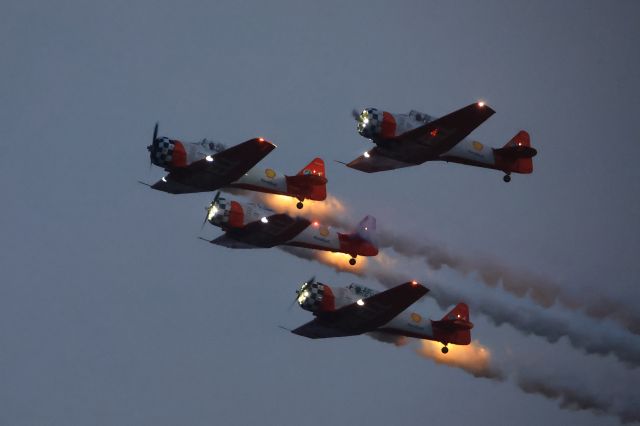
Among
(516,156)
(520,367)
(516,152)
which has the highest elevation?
(516,152)

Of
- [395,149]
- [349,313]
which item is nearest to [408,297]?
[349,313]

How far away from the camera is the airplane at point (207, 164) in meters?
66.2

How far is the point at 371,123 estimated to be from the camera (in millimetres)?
67250

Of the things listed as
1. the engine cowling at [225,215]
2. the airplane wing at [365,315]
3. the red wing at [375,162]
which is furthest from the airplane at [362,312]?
the red wing at [375,162]

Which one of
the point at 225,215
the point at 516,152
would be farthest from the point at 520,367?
the point at 225,215

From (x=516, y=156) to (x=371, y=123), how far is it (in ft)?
30.1

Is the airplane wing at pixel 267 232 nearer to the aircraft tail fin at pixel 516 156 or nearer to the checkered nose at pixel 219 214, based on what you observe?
the checkered nose at pixel 219 214

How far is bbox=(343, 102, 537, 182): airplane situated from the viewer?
6725 cm

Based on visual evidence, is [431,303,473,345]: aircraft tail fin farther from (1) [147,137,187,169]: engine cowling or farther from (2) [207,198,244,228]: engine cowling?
(1) [147,137,187,169]: engine cowling

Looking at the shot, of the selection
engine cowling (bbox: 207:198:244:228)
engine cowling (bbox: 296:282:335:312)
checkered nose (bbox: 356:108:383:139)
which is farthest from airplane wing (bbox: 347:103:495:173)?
engine cowling (bbox: 296:282:335:312)

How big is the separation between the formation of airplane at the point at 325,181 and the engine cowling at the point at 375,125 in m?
0.05

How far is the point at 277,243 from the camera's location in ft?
231

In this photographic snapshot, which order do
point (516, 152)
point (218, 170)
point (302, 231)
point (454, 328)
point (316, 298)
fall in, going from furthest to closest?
point (516, 152) → point (454, 328) → point (302, 231) → point (218, 170) → point (316, 298)

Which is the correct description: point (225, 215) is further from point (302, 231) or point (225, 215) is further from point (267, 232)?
point (302, 231)
